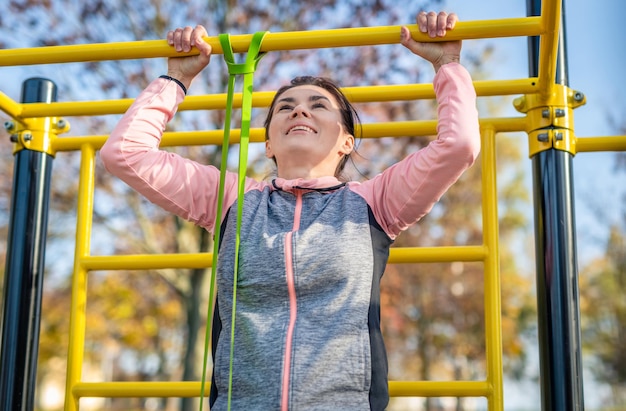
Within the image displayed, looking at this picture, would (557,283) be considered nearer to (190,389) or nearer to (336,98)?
(336,98)

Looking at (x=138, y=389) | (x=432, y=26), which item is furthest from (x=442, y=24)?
(x=138, y=389)

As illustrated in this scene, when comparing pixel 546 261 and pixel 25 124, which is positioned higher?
pixel 25 124

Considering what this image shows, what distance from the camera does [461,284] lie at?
12.5 metres

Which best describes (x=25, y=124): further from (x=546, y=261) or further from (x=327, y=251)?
(x=546, y=261)

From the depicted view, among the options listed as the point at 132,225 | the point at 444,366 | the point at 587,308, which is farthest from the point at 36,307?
the point at 444,366

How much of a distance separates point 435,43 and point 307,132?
0.36 metres

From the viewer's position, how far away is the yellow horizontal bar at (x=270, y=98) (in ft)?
6.56

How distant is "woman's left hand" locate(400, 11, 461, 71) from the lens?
1.65 m

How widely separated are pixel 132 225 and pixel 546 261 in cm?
562

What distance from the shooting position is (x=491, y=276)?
205 cm

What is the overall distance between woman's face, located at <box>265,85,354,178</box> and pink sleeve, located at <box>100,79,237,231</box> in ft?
0.50

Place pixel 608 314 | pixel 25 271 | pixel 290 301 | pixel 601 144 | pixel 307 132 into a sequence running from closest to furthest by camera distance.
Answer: pixel 290 301 → pixel 307 132 → pixel 601 144 → pixel 25 271 → pixel 608 314

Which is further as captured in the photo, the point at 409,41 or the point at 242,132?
the point at 409,41

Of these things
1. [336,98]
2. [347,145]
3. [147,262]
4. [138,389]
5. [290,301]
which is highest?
[336,98]
